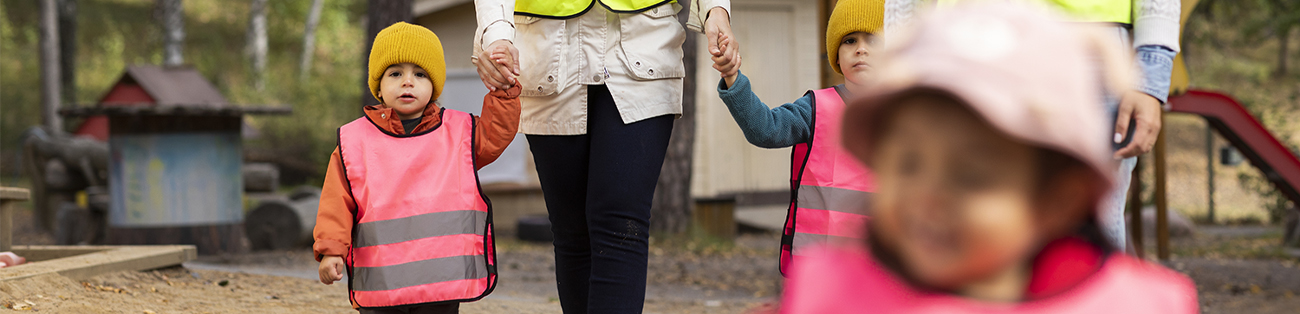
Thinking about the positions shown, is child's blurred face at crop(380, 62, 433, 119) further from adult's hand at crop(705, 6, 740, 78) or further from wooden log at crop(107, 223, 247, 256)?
wooden log at crop(107, 223, 247, 256)

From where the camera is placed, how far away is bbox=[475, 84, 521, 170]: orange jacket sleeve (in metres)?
2.70

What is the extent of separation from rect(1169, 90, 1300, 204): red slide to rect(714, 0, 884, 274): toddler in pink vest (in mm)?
5347

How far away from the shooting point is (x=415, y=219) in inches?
107

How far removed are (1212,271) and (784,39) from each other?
588 cm

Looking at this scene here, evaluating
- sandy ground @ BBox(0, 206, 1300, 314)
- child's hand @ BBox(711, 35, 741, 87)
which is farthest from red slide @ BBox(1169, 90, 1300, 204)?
child's hand @ BBox(711, 35, 741, 87)

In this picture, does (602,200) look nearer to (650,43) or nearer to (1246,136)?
(650,43)

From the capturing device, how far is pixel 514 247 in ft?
29.5

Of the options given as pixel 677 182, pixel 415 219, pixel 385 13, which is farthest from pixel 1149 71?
pixel 677 182

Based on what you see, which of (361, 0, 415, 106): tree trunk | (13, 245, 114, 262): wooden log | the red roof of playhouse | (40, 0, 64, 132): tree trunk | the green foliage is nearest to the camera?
(13, 245, 114, 262): wooden log

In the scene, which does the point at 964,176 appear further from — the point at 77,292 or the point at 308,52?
the point at 308,52

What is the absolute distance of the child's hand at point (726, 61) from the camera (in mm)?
2258

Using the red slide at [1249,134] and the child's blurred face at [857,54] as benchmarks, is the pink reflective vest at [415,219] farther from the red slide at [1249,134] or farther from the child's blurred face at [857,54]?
the red slide at [1249,134]

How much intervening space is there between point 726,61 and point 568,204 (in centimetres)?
73

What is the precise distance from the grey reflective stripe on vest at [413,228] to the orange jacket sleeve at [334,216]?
5cm
